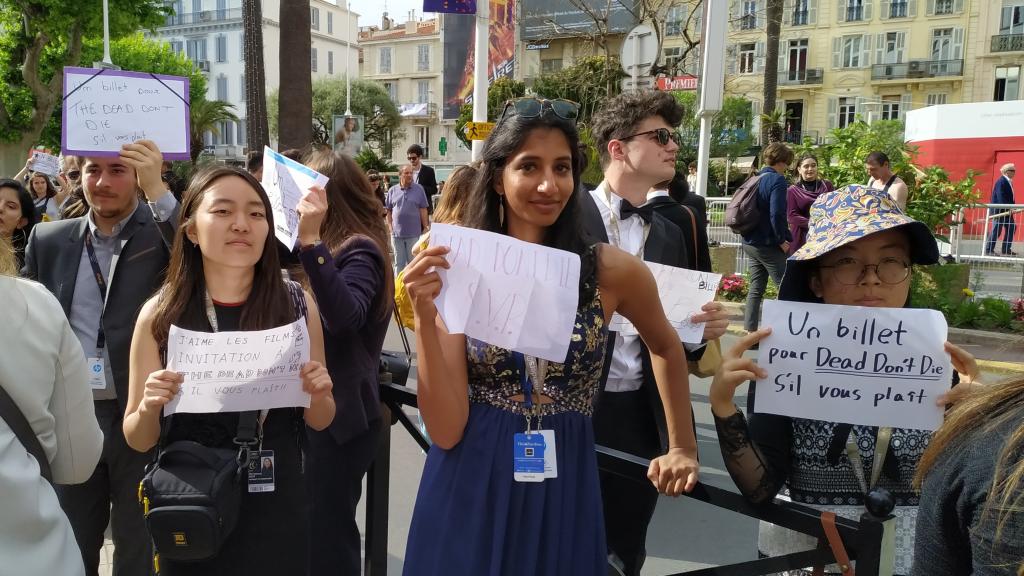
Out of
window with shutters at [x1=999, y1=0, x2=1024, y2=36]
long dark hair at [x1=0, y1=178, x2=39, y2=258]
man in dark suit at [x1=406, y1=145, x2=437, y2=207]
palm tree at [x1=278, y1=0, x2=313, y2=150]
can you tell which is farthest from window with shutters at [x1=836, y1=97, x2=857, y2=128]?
long dark hair at [x1=0, y1=178, x2=39, y2=258]

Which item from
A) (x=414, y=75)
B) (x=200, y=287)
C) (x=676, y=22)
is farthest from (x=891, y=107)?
(x=200, y=287)

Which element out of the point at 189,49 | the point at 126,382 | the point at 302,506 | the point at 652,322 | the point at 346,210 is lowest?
the point at 302,506

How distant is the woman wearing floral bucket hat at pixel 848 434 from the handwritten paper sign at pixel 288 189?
1631 millimetres

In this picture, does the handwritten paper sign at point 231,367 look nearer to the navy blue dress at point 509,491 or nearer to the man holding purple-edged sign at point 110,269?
the navy blue dress at point 509,491

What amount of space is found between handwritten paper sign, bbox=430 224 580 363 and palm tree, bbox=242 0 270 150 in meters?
10.4

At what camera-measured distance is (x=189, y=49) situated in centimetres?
7494

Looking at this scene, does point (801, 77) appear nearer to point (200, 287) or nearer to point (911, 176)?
point (911, 176)

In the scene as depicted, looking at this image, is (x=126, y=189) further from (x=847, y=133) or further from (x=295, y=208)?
(x=847, y=133)

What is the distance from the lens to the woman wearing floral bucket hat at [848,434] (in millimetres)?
2008

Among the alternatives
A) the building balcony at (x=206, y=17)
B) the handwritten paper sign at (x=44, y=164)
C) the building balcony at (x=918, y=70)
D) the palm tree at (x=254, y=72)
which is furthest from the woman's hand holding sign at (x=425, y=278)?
the building balcony at (x=206, y=17)

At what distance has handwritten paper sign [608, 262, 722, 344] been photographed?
9.61ft

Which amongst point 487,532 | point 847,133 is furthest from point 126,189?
point 847,133

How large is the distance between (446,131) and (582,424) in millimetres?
78617

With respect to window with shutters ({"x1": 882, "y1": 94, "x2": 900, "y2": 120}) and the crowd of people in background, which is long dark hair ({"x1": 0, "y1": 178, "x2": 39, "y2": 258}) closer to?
the crowd of people in background
